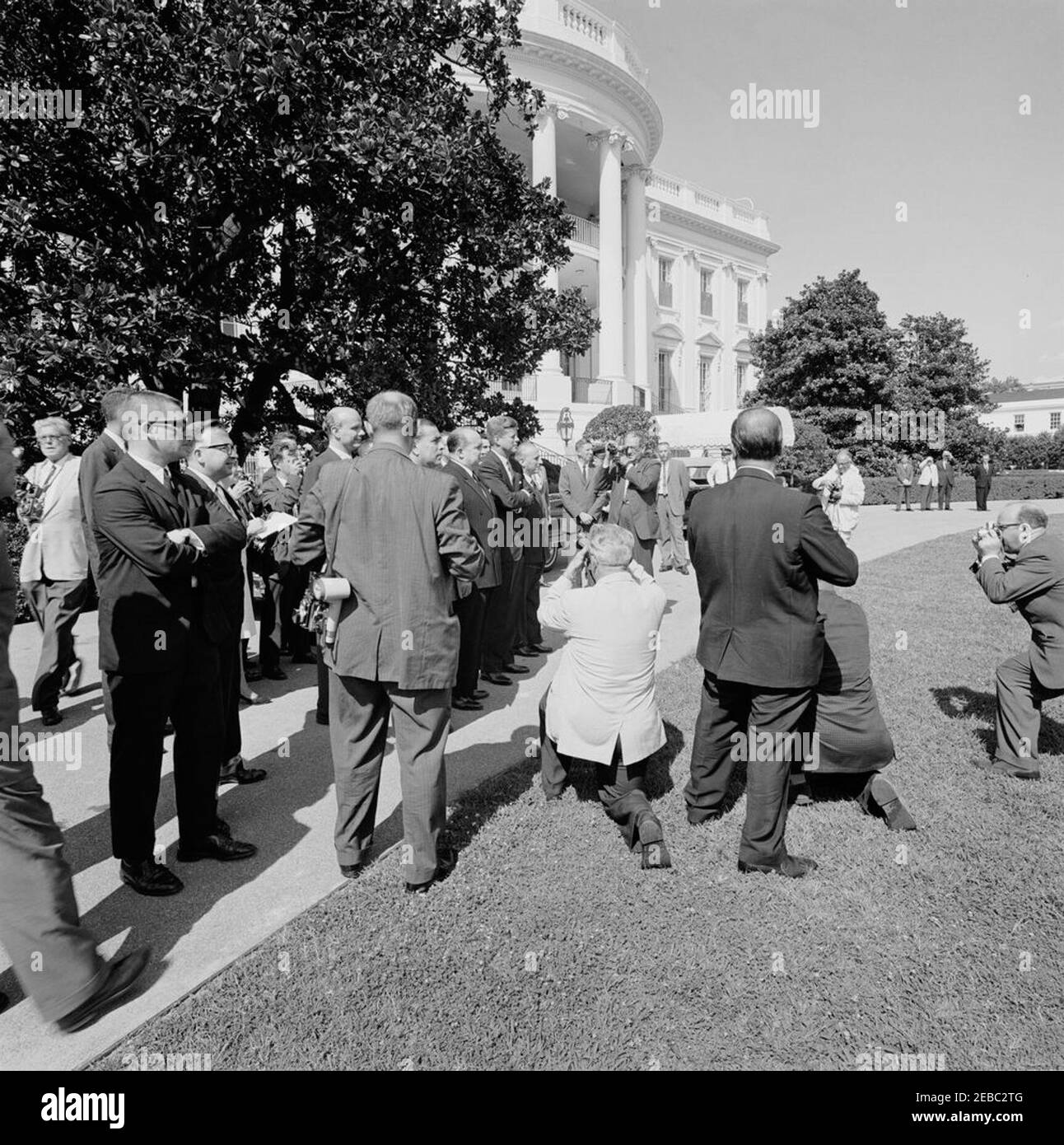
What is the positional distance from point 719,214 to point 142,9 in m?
45.2

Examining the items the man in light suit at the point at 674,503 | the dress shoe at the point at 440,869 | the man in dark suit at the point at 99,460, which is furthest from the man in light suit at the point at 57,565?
the man in light suit at the point at 674,503

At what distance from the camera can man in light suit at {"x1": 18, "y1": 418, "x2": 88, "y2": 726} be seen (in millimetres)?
5887

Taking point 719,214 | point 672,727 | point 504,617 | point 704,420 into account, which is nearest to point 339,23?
point 504,617

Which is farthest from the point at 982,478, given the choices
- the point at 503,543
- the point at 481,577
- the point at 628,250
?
the point at 481,577

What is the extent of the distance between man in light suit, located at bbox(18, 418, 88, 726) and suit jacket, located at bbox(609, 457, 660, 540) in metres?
5.47

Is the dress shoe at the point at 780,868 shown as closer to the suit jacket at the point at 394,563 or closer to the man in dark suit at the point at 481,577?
the suit jacket at the point at 394,563

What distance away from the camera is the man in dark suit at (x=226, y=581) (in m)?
3.92

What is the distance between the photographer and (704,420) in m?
29.3

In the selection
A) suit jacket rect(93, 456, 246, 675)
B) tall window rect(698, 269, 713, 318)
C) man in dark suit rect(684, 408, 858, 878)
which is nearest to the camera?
suit jacket rect(93, 456, 246, 675)

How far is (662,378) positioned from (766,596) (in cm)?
4282

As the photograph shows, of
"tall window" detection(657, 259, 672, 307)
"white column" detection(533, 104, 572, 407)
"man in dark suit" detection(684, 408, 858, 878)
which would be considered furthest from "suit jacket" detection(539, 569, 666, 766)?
"tall window" detection(657, 259, 672, 307)

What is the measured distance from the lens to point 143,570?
136 inches

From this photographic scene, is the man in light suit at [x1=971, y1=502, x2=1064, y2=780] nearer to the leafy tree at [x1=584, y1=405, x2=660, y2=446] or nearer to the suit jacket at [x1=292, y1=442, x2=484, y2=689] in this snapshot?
the suit jacket at [x1=292, y1=442, x2=484, y2=689]

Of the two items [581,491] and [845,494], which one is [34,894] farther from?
[845,494]
